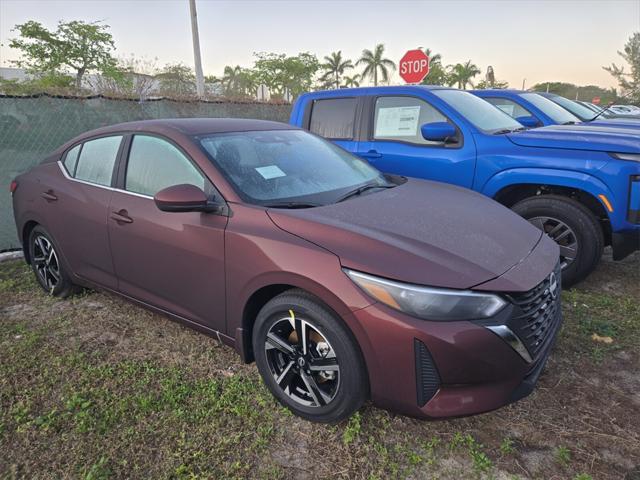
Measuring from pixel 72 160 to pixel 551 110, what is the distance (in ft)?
21.1

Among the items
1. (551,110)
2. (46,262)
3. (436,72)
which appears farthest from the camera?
(436,72)

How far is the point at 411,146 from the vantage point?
4637 millimetres

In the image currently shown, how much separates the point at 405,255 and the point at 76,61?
93.5 feet

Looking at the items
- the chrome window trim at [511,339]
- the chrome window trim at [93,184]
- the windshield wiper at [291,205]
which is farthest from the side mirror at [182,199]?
the chrome window trim at [511,339]

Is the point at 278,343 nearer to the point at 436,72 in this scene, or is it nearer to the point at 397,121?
the point at 397,121

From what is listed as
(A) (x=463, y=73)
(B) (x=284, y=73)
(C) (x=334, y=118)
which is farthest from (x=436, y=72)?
(C) (x=334, y=118)

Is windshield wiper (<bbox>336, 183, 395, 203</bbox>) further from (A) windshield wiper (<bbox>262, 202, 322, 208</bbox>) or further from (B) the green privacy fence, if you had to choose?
(B) the green privacy fence

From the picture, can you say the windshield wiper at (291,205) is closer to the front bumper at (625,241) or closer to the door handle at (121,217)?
the door handle at (121,217)

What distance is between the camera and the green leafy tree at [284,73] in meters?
47.9

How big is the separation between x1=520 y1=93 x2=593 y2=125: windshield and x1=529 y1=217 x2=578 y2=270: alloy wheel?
10.3ft

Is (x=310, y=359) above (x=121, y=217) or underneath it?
underneath

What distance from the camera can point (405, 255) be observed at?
6.73 ft

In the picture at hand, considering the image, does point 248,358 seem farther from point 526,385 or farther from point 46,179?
point 46,179

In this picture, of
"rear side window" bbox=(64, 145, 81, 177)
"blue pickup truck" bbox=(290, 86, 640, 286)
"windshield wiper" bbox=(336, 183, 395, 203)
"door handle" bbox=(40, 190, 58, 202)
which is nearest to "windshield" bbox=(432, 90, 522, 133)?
"blue pickup truck" bbox=(290, 86, 640, 286)
